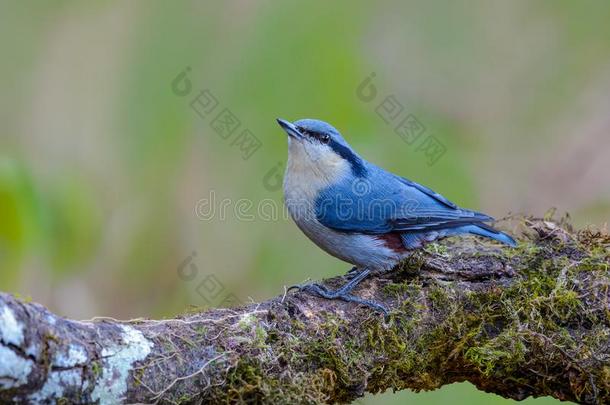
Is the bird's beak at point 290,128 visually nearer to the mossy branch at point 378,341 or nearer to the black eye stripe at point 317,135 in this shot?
the black eye stripe at point 317,135

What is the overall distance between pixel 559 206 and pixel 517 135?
0.58 meters

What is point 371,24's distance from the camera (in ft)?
16.1

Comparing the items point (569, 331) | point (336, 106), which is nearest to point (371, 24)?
point (336, 106)

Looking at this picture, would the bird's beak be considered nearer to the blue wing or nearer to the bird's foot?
the blue wing

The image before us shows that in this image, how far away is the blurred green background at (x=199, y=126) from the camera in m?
4.28

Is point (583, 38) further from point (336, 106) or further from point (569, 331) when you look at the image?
point (569, 331)

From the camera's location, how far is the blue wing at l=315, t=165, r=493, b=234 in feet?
13.1

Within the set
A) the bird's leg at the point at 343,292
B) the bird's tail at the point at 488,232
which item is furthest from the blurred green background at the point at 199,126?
the bird's leg at the point at 343,292
